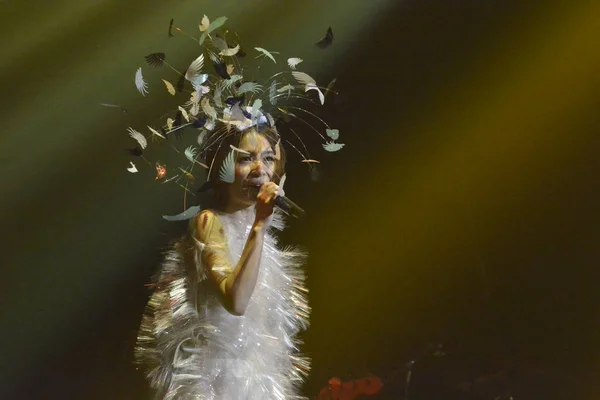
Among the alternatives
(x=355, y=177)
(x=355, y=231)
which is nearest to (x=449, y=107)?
(x=355, y=177)

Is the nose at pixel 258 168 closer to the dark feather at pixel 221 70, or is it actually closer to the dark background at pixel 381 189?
the dark feather at pixel 221 70

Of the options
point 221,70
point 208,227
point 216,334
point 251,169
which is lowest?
point 216,334

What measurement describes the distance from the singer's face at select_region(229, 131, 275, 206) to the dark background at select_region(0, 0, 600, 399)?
1.18ft

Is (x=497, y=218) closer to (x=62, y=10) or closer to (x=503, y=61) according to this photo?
(x=503, y=61)

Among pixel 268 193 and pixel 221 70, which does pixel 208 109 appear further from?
pixel 268 193

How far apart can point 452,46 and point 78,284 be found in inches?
44.0

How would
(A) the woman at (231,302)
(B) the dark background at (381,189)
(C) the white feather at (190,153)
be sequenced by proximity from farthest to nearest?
(B) the dark background at (381,189), (C) the white feather at (190,153), (A) the woman at (231,302)

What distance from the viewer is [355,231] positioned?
5.39 feet

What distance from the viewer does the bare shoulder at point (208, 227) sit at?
1109 mm

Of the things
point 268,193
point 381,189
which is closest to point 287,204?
point 268,193

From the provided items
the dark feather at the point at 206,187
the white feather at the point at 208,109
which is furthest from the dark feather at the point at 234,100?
the dark feather at the point at 206,187

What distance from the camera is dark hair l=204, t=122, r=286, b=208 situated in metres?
1.21

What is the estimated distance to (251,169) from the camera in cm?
117

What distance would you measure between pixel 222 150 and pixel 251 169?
0.29ft
